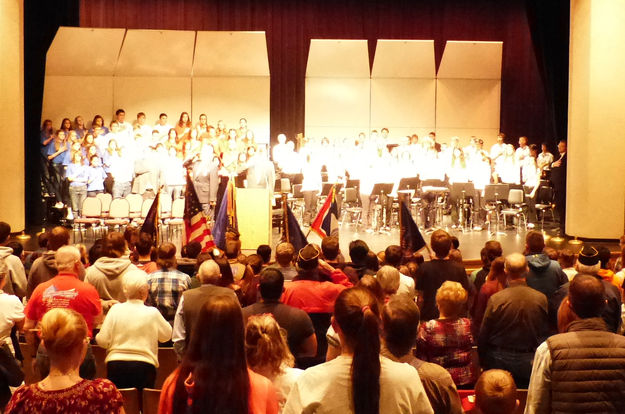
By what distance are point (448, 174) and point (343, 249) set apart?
4.46 meters

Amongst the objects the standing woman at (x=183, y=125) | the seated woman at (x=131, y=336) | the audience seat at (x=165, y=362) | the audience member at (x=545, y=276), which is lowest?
the audience seat at (x=165, y=362)

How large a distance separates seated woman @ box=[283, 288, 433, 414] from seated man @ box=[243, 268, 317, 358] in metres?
1.73

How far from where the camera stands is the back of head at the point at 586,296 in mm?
3846

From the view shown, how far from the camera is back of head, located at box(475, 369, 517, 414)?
11.6 feet

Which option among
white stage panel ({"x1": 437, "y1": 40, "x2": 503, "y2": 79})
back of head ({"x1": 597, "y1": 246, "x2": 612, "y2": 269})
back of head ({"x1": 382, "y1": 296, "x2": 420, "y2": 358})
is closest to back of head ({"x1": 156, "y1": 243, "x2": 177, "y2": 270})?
back of head ({"x1": 382, "y1": 296, "x2": 420, "y2": 358})

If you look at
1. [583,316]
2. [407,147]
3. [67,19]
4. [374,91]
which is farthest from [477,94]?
[583,316]

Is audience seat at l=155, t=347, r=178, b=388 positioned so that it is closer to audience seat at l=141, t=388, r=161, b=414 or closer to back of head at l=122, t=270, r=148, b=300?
back of head at l=122, t=270, r=148, b=300

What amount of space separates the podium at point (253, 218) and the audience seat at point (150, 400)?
8.23 metres

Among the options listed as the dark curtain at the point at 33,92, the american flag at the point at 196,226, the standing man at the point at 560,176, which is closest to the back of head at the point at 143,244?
the american flag at the point at 196,226

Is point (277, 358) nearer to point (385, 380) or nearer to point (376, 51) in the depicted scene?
point (385, 380)

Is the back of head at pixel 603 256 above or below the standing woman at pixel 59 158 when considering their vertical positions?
below

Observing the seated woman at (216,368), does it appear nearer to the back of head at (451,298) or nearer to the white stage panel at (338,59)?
the back of head at (451,298)

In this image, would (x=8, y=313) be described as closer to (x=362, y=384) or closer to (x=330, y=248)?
(x=330, y=248)

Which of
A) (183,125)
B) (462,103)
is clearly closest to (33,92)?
(183,125)
